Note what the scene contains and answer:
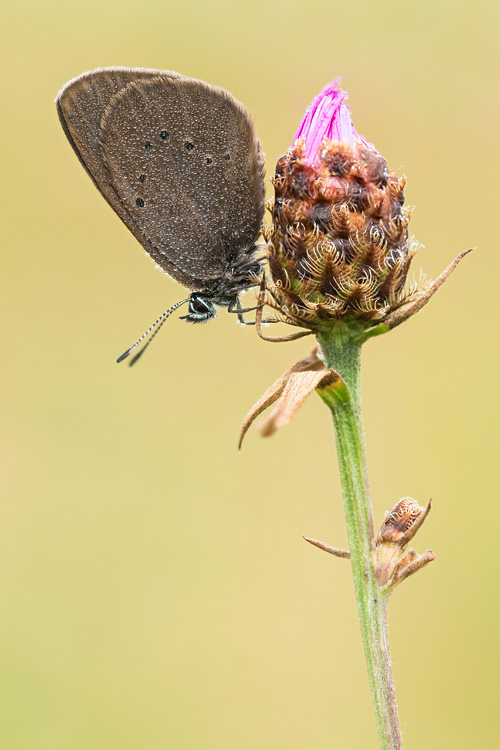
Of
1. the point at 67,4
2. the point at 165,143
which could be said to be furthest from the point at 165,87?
the point at 67,4

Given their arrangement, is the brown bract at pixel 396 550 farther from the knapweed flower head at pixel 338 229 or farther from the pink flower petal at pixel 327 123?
the pink flower petal at pixel 327 123

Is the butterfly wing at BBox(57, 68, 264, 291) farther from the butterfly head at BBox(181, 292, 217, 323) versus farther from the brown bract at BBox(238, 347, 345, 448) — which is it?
the brown bract at BBox(238, 347, 345, 448)

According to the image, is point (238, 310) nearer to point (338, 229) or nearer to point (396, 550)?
point (338, 229)

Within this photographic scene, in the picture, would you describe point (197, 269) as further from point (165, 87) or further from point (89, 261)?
point (89, 261)

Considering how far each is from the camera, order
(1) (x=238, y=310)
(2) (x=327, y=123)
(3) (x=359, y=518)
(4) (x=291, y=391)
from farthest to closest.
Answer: (1) (x=238, y=310) → (2) (x=327, y=123) → (3) (x=359, y=518) → (4) (x=291, y=391)

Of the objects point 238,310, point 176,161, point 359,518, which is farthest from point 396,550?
point 176,161
